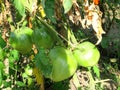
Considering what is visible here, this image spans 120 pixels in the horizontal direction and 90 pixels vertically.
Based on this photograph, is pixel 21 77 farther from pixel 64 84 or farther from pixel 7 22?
pixel 7 22

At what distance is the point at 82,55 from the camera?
1120 mm

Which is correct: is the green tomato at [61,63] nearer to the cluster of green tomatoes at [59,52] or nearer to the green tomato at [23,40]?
the cluster of green tomatoes at [59,52]

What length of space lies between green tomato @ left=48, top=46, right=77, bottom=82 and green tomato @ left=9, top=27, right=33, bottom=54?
18 centimetres

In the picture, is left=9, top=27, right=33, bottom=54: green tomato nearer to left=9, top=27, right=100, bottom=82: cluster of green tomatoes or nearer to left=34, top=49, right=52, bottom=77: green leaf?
left=9, top=27, right=100, bottom=82: cluster of green tomatoes

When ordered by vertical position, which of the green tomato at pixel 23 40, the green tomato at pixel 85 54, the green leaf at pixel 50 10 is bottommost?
the green tomato at pixel 85 54

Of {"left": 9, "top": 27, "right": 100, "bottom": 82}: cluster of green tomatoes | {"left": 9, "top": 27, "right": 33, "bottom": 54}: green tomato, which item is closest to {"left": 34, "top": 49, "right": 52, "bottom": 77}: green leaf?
{"left": 9, "top": 27, "right": 100, "bottom": 82}: cluster of green tomatoes

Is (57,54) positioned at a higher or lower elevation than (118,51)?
higher

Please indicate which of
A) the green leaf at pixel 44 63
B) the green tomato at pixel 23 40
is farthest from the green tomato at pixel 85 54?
the green tomato at pixel 23 40

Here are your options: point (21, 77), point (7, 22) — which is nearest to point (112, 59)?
point (21, 77)

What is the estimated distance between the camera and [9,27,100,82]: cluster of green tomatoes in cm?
107

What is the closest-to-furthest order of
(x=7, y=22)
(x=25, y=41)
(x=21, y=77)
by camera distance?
(x=25, y=41) → (x=7, y=22) → (x=21, y=77)

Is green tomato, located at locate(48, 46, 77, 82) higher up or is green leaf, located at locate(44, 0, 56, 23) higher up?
green leaf, located at locate(44, 0, 56, 23)

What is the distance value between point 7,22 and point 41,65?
583 mm

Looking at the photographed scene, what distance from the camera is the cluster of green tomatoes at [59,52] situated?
1.07 meters
